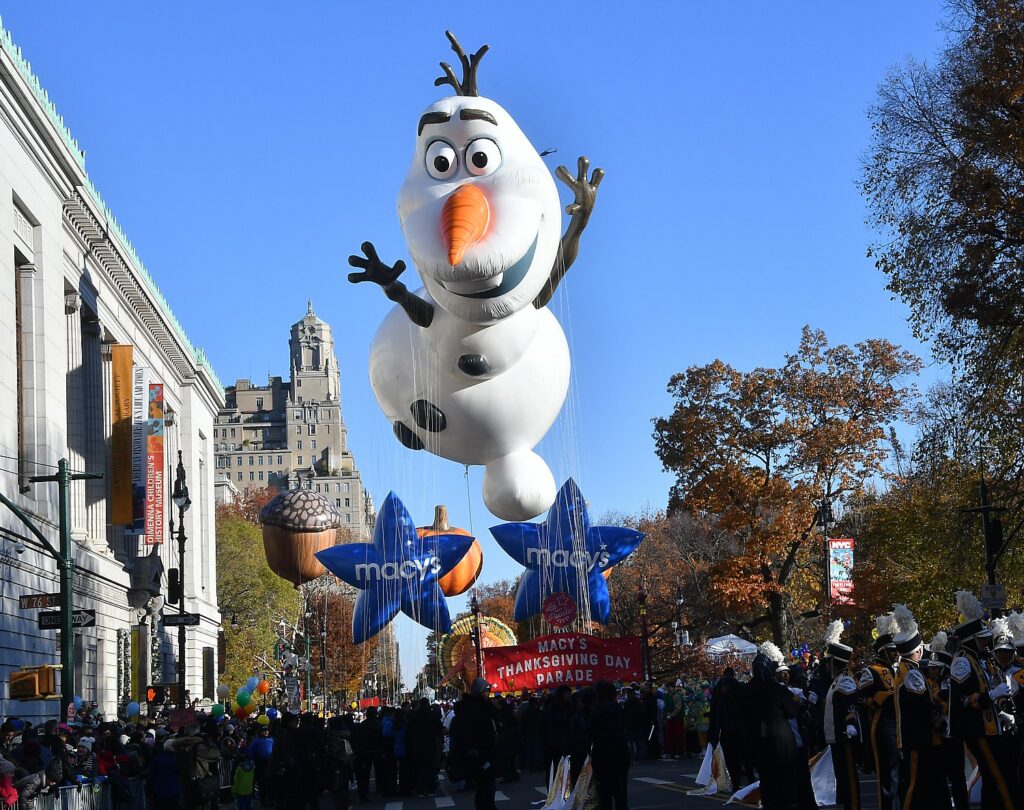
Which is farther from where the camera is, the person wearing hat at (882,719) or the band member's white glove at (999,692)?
the person wearing hat at (882,719)

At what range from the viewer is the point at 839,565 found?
3575 cm

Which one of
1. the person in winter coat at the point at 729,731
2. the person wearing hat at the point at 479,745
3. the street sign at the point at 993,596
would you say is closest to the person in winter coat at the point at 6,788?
the person wearing hat at the point at 479,745

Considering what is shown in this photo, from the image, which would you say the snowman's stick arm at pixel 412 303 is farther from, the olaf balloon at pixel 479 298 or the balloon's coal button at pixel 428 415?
the balloon's coal button at pixel 428 415

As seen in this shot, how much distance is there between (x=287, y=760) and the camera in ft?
65.2

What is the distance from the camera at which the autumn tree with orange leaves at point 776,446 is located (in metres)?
41.4

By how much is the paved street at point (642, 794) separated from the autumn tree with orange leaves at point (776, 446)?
1202 cm

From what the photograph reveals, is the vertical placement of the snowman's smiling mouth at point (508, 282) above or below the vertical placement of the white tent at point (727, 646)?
above

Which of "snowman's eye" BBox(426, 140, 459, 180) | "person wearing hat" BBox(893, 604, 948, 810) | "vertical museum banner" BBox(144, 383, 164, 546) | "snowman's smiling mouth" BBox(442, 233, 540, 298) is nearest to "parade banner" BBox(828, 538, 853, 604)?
"snowman's smiling mouth" BBox(442, 233, 540, 298)

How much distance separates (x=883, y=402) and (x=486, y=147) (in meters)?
26.6

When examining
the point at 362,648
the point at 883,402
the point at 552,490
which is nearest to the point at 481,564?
the point at 552,490

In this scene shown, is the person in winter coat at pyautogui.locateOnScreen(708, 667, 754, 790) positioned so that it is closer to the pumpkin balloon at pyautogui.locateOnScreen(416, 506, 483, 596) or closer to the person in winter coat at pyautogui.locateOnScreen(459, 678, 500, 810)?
the person in winter coat at pyautogui.locateOnScreen(459, 678, 500, 810)

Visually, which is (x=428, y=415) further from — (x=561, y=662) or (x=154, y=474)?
(x=154, y=474)

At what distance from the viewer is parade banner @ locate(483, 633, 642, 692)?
24.9 meters

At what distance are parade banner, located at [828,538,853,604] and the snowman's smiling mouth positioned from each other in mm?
19859
